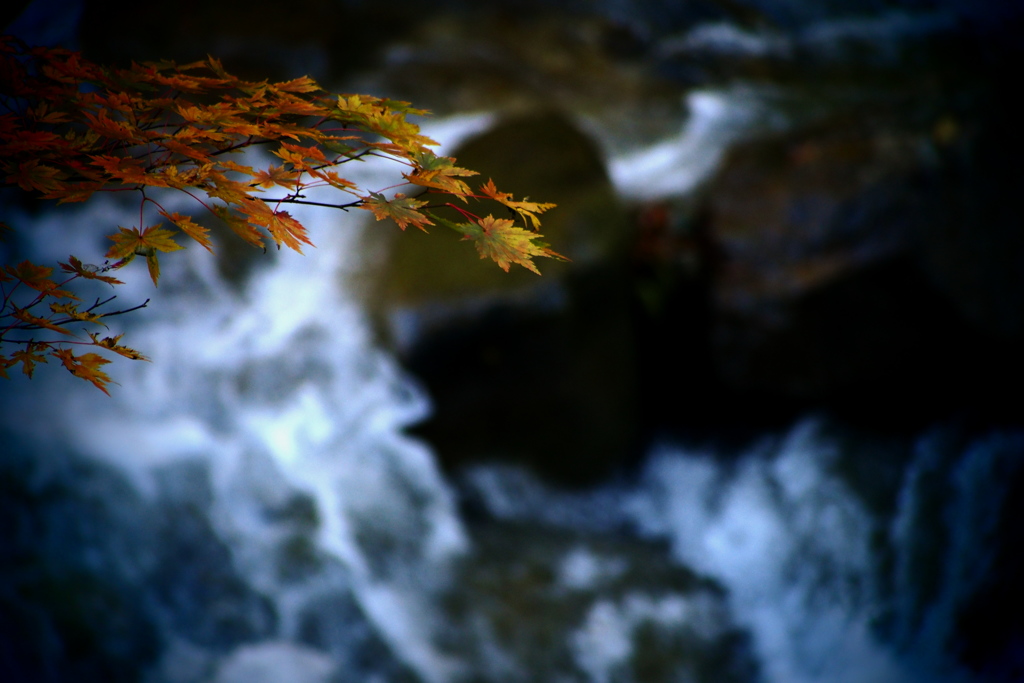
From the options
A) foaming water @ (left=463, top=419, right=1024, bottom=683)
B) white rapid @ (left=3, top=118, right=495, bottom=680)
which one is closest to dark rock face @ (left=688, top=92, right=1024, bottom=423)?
foaming water @ (left=463, top=419, right=1024, bottom=683)

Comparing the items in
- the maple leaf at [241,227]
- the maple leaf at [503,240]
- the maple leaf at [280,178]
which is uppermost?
the maple leaf at [280,178]

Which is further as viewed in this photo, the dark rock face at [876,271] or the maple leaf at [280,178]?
the dark rock face at [876,271]

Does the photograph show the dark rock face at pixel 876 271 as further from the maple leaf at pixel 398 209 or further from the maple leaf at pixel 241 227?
the maple leaf at pixel 241 227

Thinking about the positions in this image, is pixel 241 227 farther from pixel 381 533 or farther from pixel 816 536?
pixel 816 536

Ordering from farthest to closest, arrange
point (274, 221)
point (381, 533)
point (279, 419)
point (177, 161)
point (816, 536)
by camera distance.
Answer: point (279, 419), point (816, 536), point (381, 533), point (177, 161), point (274, 221)

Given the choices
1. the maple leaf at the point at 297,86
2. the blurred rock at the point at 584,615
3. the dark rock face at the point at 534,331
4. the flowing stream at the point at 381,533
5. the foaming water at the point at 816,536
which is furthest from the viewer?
the dark rock face at the point at 534,331

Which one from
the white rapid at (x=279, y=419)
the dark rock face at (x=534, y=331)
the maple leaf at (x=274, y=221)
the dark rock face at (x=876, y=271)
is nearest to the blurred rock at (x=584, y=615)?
the white rapid at (x=279, y=419)

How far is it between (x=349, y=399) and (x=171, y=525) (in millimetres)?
1100

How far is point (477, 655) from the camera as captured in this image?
9.22 feet

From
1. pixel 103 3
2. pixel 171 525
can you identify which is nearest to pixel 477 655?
pixel 171 525

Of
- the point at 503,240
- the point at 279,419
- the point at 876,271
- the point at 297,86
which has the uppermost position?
the point at 876,271

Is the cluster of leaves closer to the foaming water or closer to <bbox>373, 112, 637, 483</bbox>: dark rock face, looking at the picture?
<bbox>373, 112, 637, 483</bbox>: dark rock face

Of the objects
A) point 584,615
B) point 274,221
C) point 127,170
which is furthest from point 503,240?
point 584,615

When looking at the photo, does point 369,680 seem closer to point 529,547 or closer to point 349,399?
point 529,547
